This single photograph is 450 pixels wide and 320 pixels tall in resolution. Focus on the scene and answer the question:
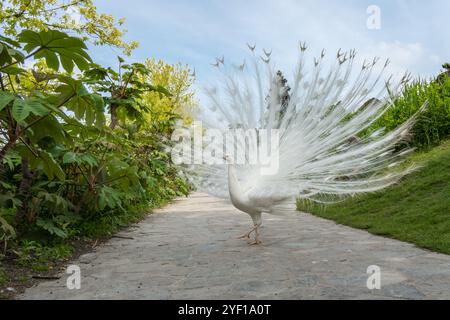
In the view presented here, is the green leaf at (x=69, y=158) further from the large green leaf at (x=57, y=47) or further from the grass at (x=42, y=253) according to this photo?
the large green leaf at (x=57, y=47)

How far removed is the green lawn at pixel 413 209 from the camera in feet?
16.7

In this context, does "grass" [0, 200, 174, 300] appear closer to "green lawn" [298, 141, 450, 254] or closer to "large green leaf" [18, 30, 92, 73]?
"large green leaf" [18, 30, 92, 73]

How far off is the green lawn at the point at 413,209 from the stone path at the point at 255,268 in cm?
33

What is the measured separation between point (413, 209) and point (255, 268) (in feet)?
11.4

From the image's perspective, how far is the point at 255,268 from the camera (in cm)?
376

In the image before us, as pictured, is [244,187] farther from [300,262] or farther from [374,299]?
[374,299]

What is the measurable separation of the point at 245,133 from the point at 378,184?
156 cm

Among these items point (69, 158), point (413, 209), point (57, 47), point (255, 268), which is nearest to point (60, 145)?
point (69, 158)

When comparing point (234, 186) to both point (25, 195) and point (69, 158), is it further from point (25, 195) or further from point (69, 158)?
point (25, 195)

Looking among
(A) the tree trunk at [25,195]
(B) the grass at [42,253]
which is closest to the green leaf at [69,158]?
(A) the tree trunk at [25,195]

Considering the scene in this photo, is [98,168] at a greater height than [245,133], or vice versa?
[245,133]

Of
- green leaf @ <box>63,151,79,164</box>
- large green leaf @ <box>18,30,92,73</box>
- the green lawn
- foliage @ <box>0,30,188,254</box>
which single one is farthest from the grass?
the green lawn
